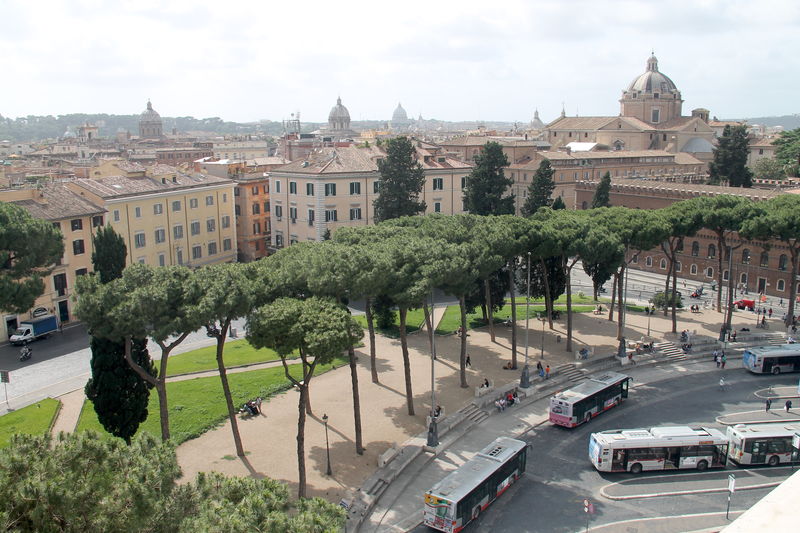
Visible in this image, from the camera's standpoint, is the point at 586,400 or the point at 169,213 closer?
the point at 586,400

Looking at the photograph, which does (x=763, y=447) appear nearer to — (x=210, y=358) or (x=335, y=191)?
(x=210, y=358)

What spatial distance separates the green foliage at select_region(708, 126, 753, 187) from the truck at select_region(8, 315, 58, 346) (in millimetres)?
80907

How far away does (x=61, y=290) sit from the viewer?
182 ft

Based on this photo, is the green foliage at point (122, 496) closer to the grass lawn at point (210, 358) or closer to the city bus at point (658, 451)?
the city bus at point (658, 451)

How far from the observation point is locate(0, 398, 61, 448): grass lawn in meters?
34.6

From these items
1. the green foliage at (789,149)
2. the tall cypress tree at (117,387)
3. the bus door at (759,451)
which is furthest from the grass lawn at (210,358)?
the green foliage at (789,149)

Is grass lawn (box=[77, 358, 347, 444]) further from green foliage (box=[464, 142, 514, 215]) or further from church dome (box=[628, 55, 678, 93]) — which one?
church dome (box=[628, 55, 678, 93])

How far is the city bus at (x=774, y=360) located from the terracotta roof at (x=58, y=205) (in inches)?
2144

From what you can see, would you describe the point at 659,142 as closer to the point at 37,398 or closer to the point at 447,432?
the point at 447,432

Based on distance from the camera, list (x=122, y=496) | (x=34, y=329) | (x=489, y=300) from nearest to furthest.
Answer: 1. (x=122, y=496)
2. (x=34, y=329)
3. (x=489, y=300)

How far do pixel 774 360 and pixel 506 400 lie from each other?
68.3ft

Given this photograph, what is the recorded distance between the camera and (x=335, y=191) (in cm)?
7344

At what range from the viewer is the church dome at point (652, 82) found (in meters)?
138

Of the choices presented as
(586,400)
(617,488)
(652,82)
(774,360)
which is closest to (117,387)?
(617,488)
